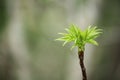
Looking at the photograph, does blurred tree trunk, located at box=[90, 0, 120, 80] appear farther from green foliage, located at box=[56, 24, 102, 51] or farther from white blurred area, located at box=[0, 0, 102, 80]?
green foliage, located at box=[56, 24, 102, 51]

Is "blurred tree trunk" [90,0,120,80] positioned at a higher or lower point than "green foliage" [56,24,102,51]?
lower

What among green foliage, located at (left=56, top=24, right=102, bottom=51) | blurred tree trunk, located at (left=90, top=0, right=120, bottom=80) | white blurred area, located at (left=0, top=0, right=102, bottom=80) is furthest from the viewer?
blurred tree trunk, located at (left=90, top=0, right=120, bottom=80)

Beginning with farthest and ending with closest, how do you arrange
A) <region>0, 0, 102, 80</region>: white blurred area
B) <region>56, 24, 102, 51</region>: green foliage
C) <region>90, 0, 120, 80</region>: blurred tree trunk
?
<region>90, 0, 120, 80</region>: blurred tree trunk < <region>0, 0, 102, 80</region>: white blurred area < <region>56, 24, 102, 51</region>: green foliage

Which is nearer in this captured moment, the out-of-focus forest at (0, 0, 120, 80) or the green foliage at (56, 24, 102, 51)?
the green foliage at (56, 24, 102, 51)

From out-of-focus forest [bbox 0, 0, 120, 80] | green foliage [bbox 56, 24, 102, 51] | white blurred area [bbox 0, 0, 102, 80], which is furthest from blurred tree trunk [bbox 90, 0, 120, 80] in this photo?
green foliage [bbox 56, 24, 102, 51]

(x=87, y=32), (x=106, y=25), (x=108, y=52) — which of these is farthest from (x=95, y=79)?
(x=87, y=32)

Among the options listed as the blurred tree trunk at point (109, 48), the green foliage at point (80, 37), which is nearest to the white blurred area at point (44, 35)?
the blurred tree trunk at point (109, 48)

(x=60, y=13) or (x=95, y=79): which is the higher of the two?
(x=60, y=13)

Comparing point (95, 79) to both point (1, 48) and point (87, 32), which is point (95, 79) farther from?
point (87, 32)

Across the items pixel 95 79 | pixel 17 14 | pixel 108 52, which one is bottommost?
pixel 95 79
